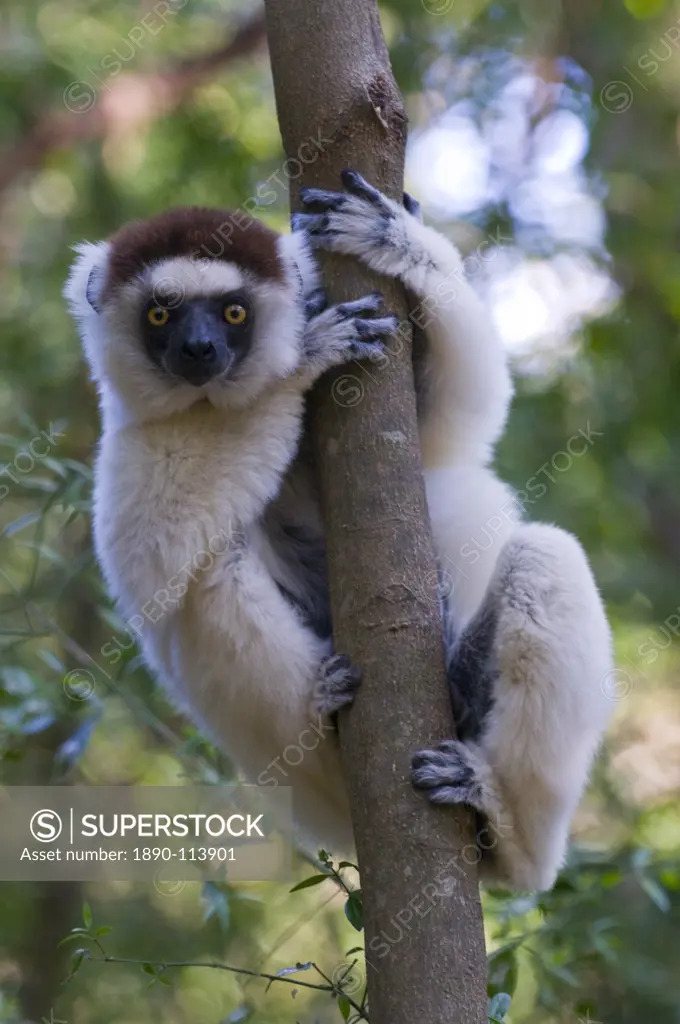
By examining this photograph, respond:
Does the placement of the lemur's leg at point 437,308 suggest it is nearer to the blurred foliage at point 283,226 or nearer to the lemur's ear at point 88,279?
the lemur's ear at point 88,279

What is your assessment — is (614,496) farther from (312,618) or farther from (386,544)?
(386,544)

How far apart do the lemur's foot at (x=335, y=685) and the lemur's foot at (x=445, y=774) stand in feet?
0.84

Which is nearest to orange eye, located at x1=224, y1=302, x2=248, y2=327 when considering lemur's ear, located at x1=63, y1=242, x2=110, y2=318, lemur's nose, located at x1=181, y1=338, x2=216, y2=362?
lemur's nose, located at x1=181, y1=338, x2=216, y2=362

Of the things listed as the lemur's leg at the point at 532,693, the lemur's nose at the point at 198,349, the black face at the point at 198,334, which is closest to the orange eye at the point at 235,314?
the black face at the point at 198,334

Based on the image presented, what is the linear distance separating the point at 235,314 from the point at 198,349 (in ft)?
0.76

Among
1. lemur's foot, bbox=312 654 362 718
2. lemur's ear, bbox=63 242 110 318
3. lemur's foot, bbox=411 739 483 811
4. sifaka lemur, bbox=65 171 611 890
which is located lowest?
lemur's foot, bbox=411 739 483 811

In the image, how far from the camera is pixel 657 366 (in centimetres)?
692

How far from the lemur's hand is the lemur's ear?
33.2 inches

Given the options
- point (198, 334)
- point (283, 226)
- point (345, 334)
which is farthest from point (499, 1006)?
point (283, 226)

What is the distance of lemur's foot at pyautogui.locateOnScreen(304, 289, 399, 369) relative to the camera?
301 cm

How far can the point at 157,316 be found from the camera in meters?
3.49

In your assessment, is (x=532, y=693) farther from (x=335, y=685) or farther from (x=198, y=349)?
(x=198, y=349)

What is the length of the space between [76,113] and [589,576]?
5.49 meters

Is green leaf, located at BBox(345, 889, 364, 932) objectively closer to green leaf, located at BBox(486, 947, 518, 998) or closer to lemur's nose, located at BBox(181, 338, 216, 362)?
green leaf, located at BBox(486, 947, 518, 998)
